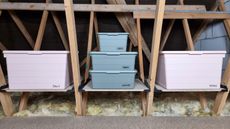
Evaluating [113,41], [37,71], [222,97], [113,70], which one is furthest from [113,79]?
[222,97]

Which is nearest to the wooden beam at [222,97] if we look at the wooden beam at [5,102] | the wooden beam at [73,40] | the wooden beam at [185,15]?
the wooden beam at [185,15]

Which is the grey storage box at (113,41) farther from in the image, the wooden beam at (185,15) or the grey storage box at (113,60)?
the wooden beam at (185,15)

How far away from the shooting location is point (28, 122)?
170 cm

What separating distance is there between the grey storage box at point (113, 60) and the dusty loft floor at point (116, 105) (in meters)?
0.55

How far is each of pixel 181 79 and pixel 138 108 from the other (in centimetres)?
61

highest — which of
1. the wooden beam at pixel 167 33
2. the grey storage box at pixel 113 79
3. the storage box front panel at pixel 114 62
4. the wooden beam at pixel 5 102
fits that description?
the wooden beam at pixel 167 33

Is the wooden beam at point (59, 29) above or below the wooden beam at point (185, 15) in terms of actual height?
below

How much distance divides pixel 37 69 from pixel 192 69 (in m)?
1.46

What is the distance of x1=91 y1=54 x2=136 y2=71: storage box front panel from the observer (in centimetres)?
168

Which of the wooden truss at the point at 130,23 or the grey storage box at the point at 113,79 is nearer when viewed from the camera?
the wooden truss at the point at 130,23

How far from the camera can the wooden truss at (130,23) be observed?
154 cm

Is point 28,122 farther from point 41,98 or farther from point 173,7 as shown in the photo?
point 173,7

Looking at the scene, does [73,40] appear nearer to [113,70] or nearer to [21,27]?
[113,70]

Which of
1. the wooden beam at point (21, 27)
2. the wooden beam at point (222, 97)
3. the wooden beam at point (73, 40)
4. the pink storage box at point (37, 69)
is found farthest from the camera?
the wooden beam at point (21, 27)
